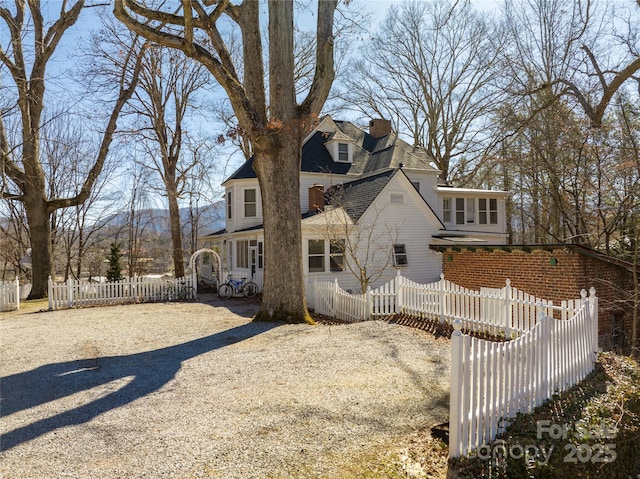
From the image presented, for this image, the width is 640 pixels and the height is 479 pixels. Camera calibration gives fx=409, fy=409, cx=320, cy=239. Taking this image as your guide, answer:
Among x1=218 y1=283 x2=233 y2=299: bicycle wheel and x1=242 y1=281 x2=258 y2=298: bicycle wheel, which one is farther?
x1=242 y1=281 x2=258 y2=298: bicycle wheel

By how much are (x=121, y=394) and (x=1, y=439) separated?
1452 millimetres

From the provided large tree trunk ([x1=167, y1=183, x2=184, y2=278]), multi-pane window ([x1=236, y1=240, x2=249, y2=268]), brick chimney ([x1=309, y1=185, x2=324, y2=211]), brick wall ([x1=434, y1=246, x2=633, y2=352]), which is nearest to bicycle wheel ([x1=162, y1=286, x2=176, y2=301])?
multi-pane window ([x1=236, y1=240, x2=249, y2=268])

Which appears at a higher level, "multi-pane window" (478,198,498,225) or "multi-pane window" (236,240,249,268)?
"multi-pane window" (478,198,498,225)

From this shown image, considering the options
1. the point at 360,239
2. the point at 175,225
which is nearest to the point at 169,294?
the point at 175,225

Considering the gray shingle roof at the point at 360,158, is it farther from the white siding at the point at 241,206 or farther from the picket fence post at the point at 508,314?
the picket fence post at the point at 508,314

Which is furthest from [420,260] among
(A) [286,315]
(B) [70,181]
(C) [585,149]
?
(B) [70,181]

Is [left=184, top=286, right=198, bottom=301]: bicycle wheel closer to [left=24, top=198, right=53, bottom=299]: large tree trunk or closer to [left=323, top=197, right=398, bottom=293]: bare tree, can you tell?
[left=323, top=197, right=398, bottom=293]: bare tree

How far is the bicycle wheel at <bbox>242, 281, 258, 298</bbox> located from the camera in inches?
715

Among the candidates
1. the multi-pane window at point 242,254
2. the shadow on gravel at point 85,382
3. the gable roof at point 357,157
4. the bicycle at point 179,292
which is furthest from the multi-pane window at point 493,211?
the shadow on gravel at point 85,382

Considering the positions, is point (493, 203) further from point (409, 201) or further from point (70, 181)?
point (70, 181)

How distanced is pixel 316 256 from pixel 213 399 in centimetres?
1244

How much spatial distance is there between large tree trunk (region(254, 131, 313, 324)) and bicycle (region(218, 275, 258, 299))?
7487 mm

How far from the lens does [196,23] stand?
9984mm

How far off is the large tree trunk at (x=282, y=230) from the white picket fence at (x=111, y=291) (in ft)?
24.5
